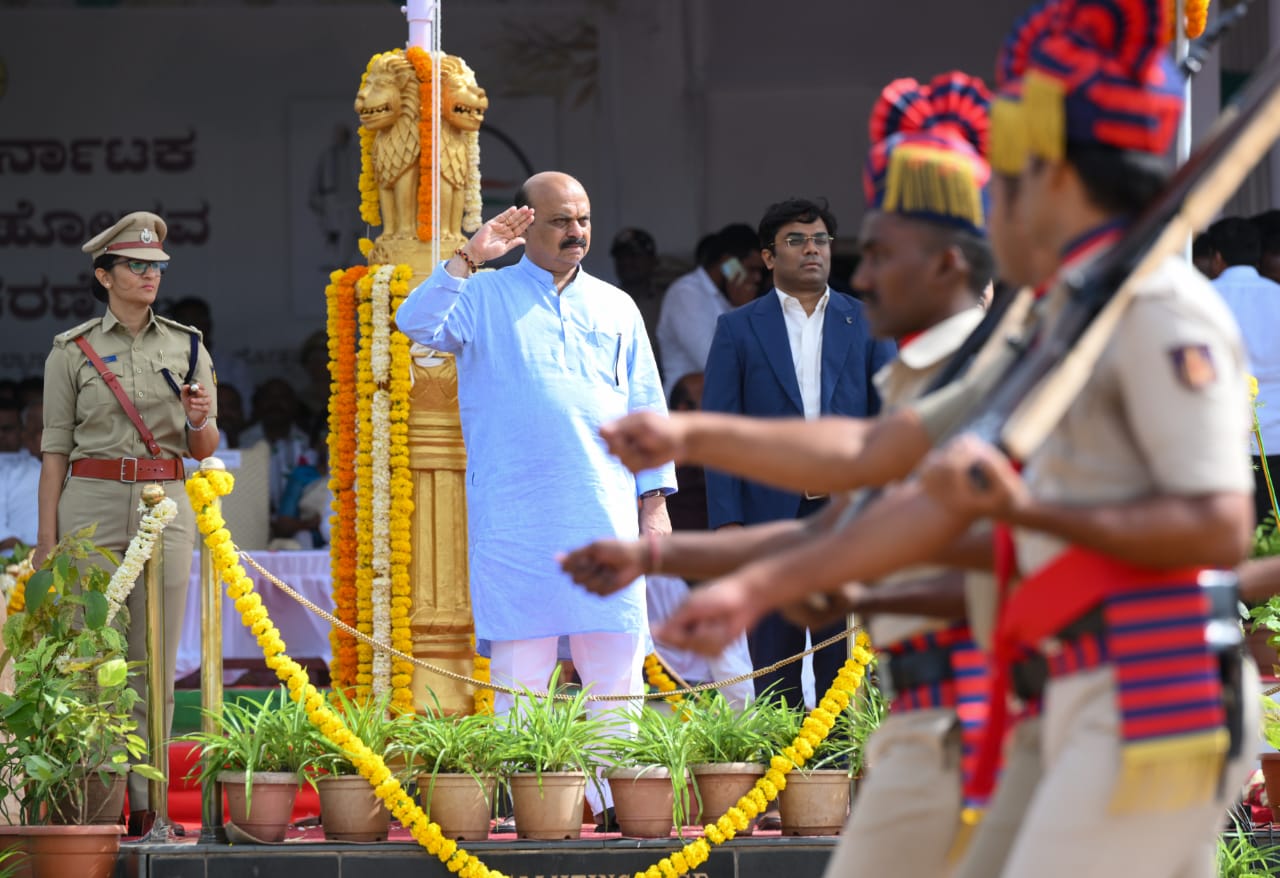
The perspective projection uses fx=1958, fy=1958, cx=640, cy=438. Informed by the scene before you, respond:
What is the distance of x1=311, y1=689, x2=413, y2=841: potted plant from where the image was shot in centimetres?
568

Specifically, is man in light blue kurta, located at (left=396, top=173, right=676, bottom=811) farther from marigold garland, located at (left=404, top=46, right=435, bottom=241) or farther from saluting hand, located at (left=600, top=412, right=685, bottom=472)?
saluting hand, located at (left=600, top=412, right=685, bottom=472)

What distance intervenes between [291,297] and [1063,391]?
11.7 metres

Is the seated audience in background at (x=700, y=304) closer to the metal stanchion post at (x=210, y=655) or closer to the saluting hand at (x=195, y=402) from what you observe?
the saluting hand at (x=195, y=402)

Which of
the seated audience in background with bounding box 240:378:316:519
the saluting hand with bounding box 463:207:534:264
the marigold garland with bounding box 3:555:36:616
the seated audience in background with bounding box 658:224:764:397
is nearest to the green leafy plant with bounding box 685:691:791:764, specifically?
the saluting hand with bounding box 463:207:534:264

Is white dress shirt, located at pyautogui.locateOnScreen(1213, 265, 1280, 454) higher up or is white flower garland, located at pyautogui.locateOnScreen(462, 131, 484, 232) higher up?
white flower garland, located at pyautogui.locateOnScreen(462, 131, 484, 232)

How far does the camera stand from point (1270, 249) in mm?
9680

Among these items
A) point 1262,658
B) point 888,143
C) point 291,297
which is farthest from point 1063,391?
point 291,297

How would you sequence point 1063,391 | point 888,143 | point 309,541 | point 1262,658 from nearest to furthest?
1. point 1063,391
2. point 888,143
3. point 1262,658
4. point 309,541

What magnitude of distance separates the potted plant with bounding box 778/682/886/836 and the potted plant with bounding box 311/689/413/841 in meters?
1.16

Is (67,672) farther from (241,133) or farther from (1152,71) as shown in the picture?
(241,133)

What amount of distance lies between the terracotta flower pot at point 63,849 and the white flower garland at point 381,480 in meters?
1.15

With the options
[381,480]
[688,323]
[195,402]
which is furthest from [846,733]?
[688,323]

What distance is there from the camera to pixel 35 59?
13445 mm

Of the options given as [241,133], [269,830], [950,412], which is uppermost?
[241,133]
